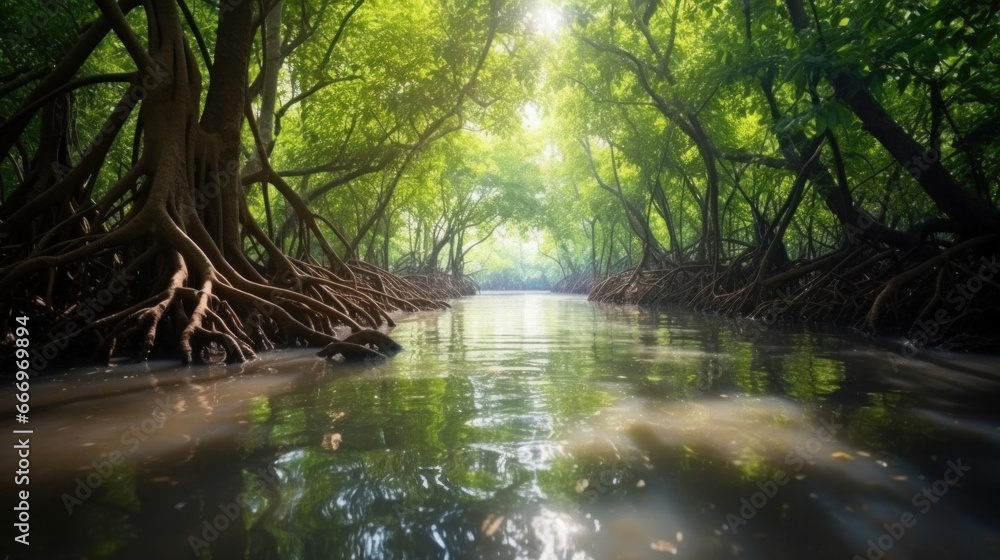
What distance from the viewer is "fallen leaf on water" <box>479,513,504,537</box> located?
110cm

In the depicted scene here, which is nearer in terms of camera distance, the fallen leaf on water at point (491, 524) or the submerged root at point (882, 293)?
the fallen leaf on water at point (491, 524)

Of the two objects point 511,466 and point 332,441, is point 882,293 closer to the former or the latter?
point 511,466

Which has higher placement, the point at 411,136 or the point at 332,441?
the point at 411,136

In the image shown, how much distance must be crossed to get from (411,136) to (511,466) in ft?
35.6

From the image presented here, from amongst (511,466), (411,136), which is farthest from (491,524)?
(411,136)

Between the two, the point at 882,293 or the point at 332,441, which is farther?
the point at 882,293

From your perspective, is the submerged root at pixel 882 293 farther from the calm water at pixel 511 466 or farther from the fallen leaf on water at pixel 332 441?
the fallen leaf on water at pixel 332 441

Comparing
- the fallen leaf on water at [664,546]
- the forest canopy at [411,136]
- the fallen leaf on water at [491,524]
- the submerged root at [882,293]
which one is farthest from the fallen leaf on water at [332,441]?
the submerged root at [882,293]

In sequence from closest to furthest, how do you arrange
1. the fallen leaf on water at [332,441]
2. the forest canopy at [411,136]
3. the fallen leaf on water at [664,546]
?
the fallen leaf on water at [664,546] < the fallen leaf on water at [332,441] < the forest canopy at [411,136]

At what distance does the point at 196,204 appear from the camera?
431 centimetres

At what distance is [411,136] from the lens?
1141cm

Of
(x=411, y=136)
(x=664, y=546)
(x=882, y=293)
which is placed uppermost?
(x=411, y=136)

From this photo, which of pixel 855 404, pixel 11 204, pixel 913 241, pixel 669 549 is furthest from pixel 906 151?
pixel 11 204

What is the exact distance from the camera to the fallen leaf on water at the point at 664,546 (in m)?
1.04
